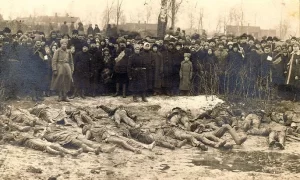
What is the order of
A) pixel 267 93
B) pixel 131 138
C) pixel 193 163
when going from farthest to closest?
pixel 267 93
pixel 131 138
pixel 193 163

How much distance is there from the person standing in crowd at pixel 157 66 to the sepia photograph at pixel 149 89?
16 millimetres

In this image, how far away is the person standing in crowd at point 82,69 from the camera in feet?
19.4

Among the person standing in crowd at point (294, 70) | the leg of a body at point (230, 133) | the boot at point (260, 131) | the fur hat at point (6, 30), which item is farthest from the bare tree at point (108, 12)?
the person standing in crowd at point (294, 70)

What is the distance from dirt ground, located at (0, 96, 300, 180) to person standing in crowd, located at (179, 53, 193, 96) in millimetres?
1751

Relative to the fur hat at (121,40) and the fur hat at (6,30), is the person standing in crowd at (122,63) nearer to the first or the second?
the fur hat at (121,40)

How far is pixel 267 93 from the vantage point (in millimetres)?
5988

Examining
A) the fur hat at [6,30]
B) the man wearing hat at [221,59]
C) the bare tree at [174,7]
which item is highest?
the bare tree at [174,7]

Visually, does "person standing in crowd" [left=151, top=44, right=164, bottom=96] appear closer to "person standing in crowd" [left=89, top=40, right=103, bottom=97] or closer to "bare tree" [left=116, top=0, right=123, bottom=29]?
"person standing in crowd" [left=89, top=40, right=103, bottom=97]

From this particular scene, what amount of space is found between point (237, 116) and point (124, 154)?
1.86m

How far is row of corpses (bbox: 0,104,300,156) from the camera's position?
433cm

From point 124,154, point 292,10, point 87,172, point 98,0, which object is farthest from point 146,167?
point 292,10

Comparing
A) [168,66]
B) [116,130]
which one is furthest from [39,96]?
[168,66]

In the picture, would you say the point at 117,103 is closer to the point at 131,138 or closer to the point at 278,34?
the point at 131,138

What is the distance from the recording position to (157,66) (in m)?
6.52
